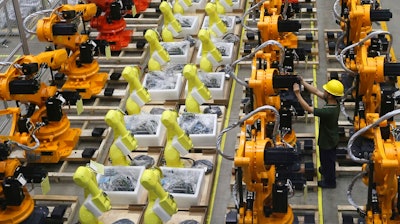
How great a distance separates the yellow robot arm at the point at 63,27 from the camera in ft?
36.5

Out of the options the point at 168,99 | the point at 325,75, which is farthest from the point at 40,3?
the point at 325,75

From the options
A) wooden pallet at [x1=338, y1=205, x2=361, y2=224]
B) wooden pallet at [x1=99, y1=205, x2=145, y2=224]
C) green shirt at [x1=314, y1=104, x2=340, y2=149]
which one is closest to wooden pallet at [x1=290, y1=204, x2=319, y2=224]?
wooden pallet at [x1=338, y1=205, x2=361, y2=224]

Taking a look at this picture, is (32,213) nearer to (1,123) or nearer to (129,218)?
(129,218)

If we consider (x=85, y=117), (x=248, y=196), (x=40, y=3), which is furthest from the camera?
(x=40, y=3)

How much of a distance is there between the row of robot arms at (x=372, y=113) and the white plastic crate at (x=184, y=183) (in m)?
2.08

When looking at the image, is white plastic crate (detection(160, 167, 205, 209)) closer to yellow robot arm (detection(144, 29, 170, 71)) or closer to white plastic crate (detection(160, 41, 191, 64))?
yellow robot arm (detection(144, 29, 170, 71))

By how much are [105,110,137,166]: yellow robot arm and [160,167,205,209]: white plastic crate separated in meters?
0.59

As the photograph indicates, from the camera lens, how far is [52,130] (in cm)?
1033

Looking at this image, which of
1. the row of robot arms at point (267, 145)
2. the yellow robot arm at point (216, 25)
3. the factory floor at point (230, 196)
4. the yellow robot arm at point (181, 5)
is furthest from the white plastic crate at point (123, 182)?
the yellow robot arm at point (181, 5)

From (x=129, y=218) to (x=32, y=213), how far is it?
1.28 metres

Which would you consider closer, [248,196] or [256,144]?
[256,144]

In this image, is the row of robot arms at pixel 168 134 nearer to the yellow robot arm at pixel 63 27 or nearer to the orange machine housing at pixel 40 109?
the orange machine housing at pixel 40 109

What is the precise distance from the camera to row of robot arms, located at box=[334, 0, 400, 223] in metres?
7.66

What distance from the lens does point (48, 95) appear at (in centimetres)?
1009
